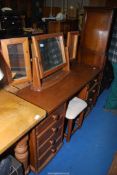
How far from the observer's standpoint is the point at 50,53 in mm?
1527

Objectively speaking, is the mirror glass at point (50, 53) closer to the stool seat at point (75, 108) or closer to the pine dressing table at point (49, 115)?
the pine dressing table at point (49, 115)

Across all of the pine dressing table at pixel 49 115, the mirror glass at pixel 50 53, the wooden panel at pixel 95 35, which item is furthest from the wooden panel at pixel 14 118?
the wooden panel at pixel 95 35

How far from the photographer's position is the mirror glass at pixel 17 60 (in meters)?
1.27

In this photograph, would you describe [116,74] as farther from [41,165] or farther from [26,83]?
[41,165]

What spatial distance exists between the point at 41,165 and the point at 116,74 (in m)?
1.57

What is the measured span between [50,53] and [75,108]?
26.0 inches

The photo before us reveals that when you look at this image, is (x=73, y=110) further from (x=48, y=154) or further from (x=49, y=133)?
(x=48, y=154)

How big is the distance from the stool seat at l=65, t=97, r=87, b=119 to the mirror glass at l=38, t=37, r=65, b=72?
0.49 m

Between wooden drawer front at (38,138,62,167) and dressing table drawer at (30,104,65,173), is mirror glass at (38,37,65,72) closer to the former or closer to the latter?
dressing table drawer at (30,104,65,173)

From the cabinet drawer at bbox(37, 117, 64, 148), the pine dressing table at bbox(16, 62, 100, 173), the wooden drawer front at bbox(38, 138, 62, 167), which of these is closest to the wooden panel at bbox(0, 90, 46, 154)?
the pine dressing table at bbox(16, 62, 100, 173)

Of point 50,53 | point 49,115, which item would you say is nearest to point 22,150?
point 49,115

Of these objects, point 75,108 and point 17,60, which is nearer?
point 17,60

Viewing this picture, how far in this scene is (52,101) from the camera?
1302mm

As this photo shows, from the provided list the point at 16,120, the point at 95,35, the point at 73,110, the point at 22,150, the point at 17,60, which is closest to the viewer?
the point at 16,120
